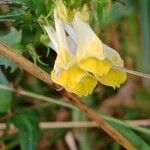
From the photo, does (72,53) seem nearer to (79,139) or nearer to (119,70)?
(119,70)

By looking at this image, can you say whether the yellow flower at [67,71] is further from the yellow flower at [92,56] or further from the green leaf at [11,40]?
the green leaf at [11,40]

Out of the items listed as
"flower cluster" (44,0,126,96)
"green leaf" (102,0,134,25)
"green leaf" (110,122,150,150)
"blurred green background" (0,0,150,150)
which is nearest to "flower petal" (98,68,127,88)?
"flower cluster" (44,0,126,96)

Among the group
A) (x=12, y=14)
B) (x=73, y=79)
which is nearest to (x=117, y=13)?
(x=12, y=14)

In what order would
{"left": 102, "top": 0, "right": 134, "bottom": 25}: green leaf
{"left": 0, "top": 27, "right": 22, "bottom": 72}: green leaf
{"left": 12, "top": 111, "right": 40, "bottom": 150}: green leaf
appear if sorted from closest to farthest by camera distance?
{"left": 0, "top": 27, "right": 22, "bottom": 72}: green leaf, {"left": 12, "top": 111, "right": 40, "bottom": 150}: green leaf, {"left": 102, "top": 0, "right": 134, "bottom": 25}: green leaf

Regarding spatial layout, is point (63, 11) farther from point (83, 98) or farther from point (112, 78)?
point (83, 98)

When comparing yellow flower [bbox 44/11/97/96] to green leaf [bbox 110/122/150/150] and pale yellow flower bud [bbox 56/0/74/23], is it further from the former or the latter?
green leaf [bbox 110/122/150/150]
